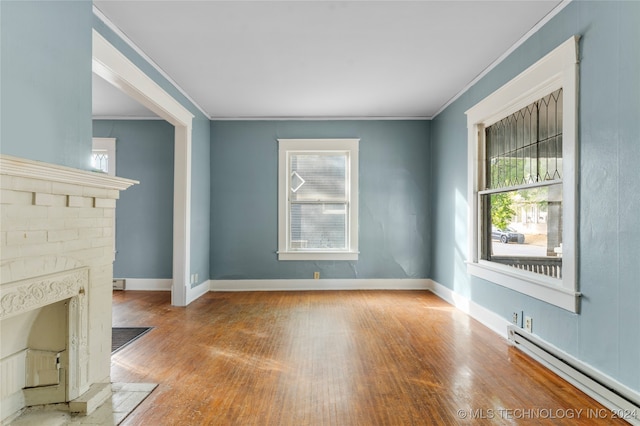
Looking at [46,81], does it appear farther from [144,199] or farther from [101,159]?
[101,159]

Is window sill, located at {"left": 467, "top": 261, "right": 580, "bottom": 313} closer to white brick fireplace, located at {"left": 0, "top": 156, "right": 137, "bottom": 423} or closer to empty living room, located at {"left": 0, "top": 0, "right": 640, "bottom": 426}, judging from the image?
empty living room, located at {"left": 0, "top": 0, "right": 640, "bottom": 426}

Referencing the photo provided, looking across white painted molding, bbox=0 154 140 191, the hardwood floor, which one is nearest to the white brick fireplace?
white painted molding, bbox=0 154 140 191

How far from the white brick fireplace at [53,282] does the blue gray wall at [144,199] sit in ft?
10.7

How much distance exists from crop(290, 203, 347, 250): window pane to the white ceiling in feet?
5.67

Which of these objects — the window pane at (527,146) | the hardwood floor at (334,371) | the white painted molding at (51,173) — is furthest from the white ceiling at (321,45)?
the hardwood floor at (334,371)

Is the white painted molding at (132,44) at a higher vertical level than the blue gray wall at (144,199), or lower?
higher

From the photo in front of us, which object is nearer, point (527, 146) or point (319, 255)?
point (527, 146)

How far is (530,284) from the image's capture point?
10.0ft

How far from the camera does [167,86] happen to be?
13.3ft

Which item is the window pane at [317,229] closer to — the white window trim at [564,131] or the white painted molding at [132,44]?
the white window trim at [564,131]

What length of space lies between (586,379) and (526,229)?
1.33m

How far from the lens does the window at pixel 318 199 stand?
5.61 metres

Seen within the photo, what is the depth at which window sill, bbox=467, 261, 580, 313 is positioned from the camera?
259 centimetres

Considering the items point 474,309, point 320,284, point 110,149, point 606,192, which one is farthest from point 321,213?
point 606,192
